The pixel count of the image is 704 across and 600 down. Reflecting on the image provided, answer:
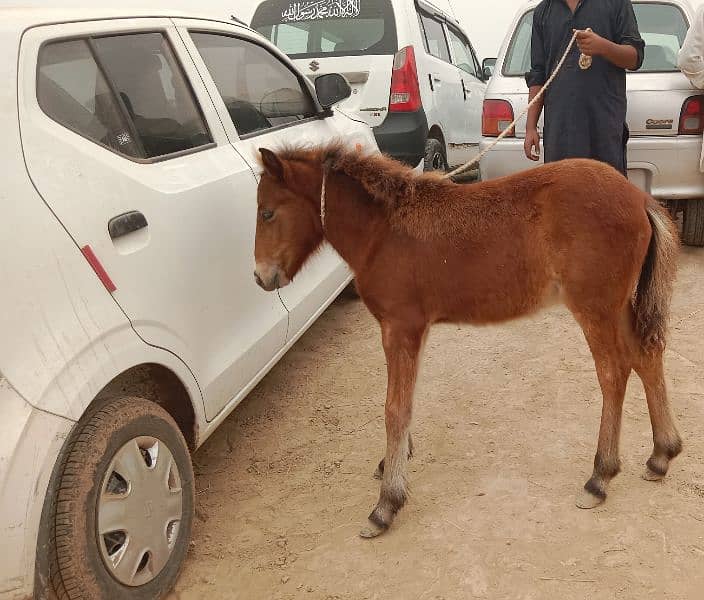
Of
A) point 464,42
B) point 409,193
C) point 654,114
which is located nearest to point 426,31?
point 464,42

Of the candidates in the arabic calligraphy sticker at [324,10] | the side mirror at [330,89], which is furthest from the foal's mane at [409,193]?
the arabic calligraphy sticker at [324,10]

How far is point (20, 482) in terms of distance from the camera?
5.72 feet

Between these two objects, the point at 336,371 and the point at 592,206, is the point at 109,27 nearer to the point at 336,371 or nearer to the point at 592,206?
the point at 592,206

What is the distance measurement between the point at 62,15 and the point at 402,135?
3.92 metres

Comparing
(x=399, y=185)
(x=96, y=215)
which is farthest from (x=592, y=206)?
(x=96, y=215)

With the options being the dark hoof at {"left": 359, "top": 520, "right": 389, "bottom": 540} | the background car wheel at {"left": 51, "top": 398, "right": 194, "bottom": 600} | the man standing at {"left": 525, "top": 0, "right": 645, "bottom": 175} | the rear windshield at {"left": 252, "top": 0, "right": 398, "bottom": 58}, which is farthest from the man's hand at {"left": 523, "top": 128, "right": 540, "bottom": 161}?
the background car wheel at {"left": 51, "top": 398, "right": 194, "bottom": 600}

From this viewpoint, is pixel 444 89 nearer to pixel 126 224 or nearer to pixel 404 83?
pixel 404 83

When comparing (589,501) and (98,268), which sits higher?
(98,268)

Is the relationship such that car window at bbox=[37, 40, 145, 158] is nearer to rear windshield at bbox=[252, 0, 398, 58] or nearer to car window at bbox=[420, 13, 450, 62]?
rear windshield at bbox=[252, 0, 398, 58]

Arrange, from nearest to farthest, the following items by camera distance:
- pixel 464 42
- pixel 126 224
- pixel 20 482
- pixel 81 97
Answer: pixel 20 482
pixel 126 224
pixel 81 97
pixel 464 42

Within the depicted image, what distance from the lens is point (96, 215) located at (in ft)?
6.95

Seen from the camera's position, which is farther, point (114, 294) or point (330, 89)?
point (330, 89)

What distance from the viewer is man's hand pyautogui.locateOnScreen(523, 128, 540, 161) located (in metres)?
4.04

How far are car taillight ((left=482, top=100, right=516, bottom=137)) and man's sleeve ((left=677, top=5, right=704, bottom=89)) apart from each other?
4.19 ft
